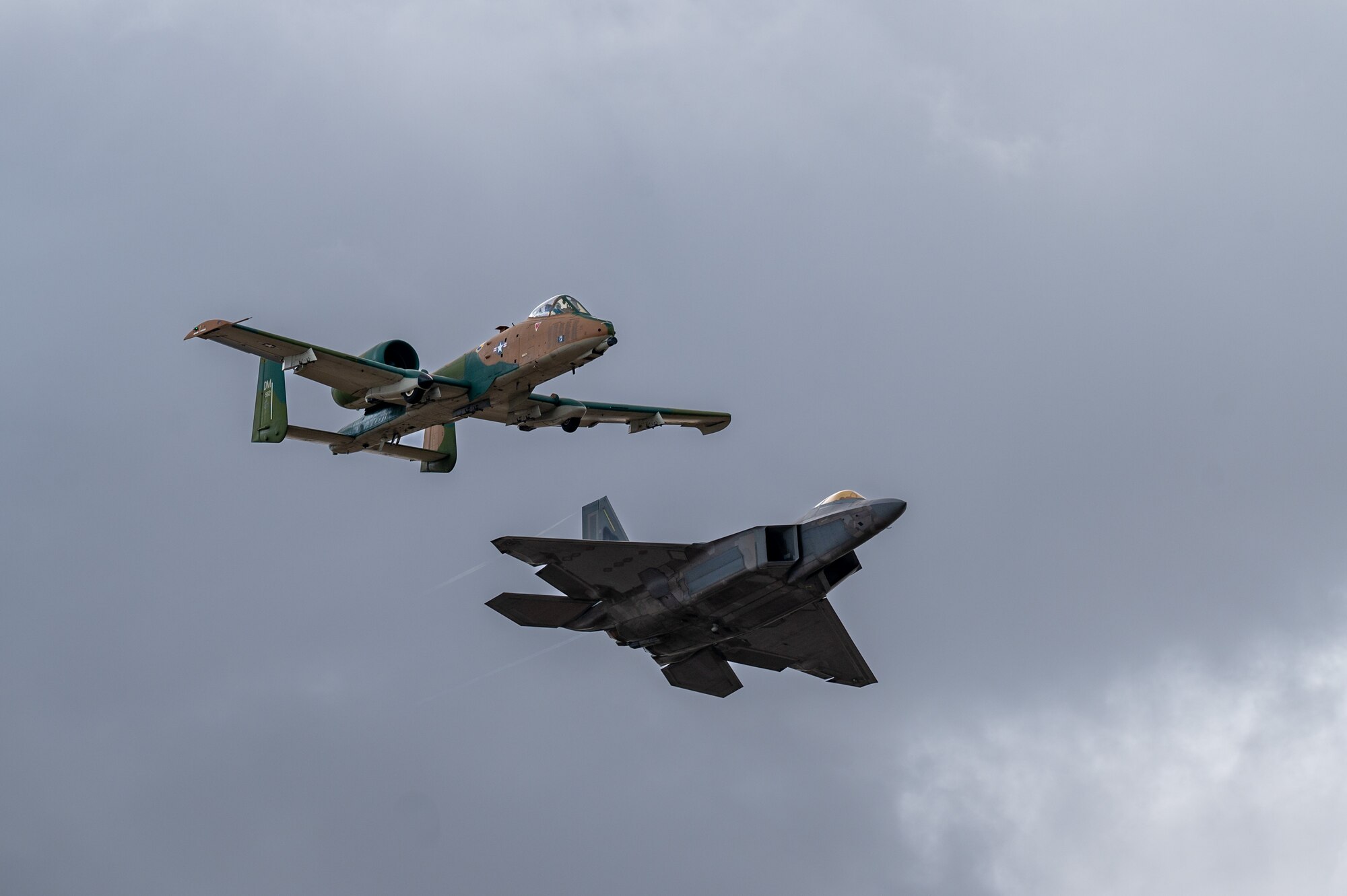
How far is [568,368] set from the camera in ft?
195

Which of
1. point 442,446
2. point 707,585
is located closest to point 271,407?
point 442,446

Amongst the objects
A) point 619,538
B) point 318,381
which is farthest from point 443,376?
point 619,538

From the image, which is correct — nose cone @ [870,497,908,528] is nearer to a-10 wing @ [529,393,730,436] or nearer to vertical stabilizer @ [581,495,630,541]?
vertical stabilizer @ [581,495,630,541]

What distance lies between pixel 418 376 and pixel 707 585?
47.5 feet

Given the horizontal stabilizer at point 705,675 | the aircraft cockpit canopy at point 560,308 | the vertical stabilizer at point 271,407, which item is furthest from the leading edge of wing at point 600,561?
the vertical stabilizer at point 271,407

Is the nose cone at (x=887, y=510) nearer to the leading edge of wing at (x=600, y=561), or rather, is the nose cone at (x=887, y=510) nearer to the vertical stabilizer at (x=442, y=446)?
the leading edge of wing at (x=600, y=561)

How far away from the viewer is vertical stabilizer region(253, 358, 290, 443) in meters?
59.8

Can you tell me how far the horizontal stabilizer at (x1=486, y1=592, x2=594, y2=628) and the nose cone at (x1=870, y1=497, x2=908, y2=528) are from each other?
38.2ft

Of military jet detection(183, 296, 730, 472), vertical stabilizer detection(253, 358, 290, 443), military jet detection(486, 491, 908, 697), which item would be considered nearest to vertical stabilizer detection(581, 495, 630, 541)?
military jet detection(486, 491, 908, 697)

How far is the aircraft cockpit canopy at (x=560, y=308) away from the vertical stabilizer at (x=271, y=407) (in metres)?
9.90

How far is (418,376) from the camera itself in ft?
196

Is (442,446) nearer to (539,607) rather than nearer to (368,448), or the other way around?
(368,448)

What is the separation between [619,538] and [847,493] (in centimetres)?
1141

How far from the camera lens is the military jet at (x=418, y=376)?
58.5m
